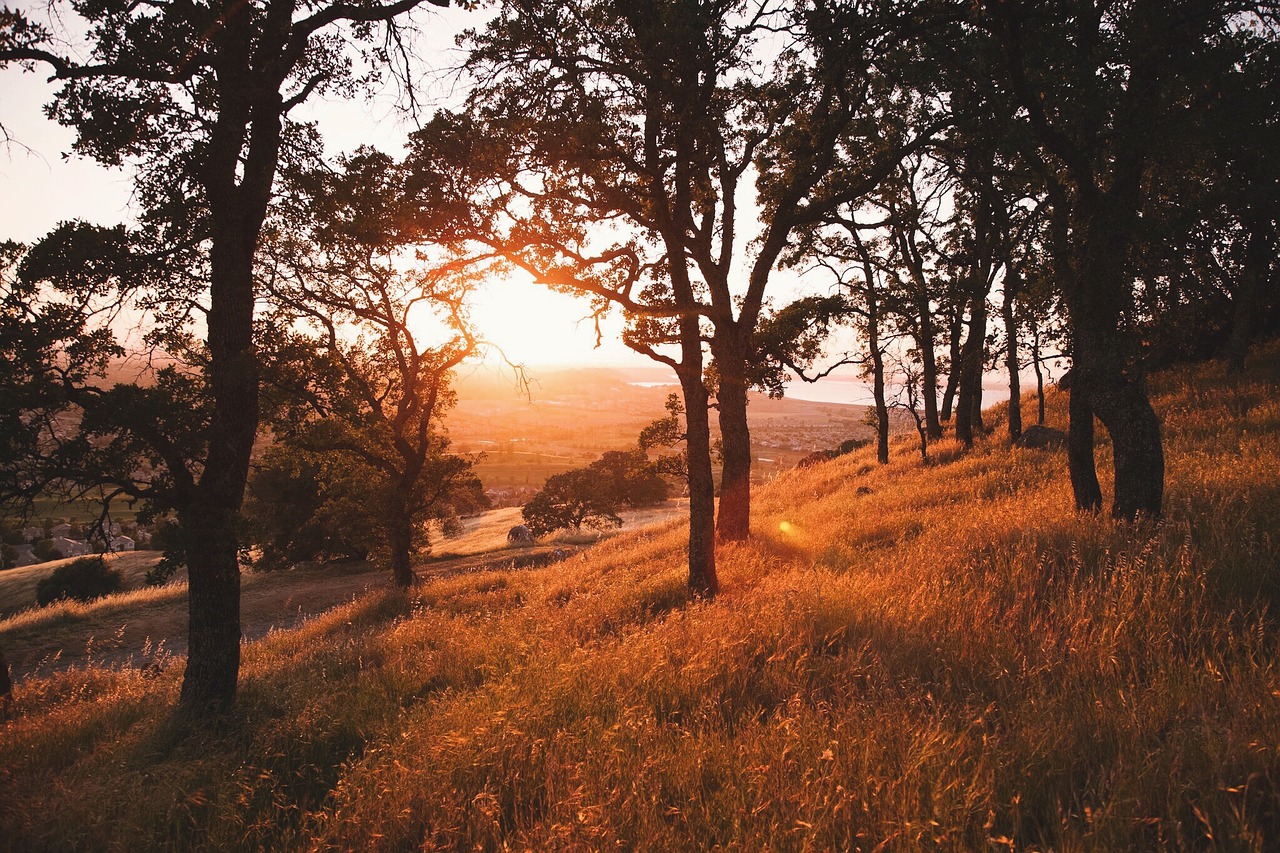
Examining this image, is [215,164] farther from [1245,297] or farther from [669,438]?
[1245,297]

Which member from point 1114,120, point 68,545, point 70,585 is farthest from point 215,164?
point 68,545

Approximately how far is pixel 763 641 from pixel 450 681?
337 centimetres

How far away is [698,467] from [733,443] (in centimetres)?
297

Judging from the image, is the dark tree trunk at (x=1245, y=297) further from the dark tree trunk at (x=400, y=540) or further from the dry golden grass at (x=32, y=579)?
the dry golden grass at (x=32, y=579)

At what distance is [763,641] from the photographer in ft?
16.3

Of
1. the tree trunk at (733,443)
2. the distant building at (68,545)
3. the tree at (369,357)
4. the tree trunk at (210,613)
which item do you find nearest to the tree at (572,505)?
the tree at (369,357)

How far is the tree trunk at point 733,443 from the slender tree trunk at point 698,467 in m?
1.67

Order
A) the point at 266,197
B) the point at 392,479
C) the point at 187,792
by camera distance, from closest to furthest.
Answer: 1. the point at 187,792
2. the point at 266,197
3. the point at 392,479

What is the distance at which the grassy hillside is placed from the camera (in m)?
2.58

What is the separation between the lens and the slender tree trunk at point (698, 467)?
27.7 ft

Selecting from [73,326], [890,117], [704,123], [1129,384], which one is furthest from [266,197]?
[1129,384]

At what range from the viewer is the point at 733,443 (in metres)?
11.3

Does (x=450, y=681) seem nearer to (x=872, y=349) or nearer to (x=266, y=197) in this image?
(x=266, y=197)

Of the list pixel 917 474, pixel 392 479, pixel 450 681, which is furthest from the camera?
pixel 392 479
